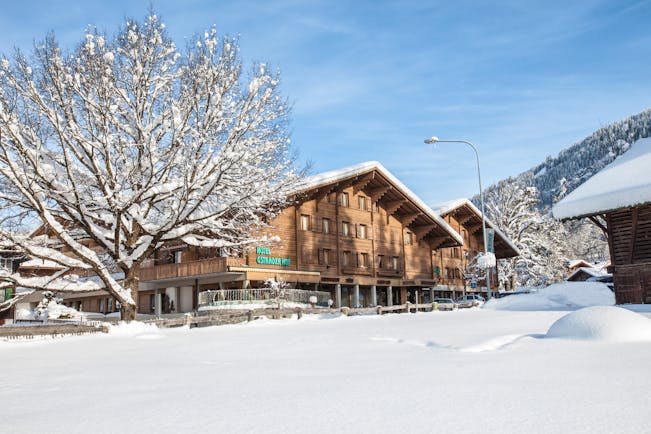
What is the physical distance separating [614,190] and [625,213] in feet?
7.38

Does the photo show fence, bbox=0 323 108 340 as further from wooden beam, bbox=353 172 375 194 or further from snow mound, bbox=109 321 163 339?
wooden beam, bbox=353 172 375 194

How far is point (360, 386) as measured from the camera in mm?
6277

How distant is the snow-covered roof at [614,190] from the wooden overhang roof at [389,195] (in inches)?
579

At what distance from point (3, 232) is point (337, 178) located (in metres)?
21.7

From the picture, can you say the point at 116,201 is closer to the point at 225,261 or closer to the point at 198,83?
the point at 198,83

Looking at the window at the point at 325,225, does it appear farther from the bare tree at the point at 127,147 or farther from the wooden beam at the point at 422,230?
the bare tree at the point at 127,147

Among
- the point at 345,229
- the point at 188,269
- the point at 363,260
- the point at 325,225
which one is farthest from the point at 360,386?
the point at 363,260

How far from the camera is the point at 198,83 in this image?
19688 millimetres

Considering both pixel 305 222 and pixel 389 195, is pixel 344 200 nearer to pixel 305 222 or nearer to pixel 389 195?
pixel 305 222

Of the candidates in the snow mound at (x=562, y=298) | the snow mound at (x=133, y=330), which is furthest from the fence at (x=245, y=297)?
the snow mound at (x=133, y=330)

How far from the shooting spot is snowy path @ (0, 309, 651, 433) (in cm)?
458

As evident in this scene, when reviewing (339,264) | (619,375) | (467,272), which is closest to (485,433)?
(619,375)

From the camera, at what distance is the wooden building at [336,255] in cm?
3453

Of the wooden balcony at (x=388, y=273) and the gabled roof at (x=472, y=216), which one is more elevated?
the gabled roof at (x=472, y=216)
